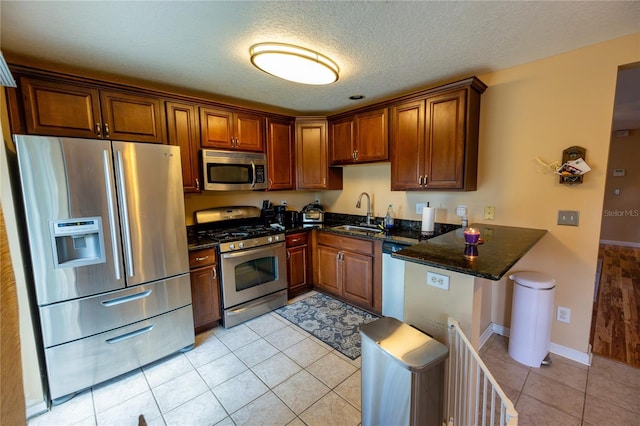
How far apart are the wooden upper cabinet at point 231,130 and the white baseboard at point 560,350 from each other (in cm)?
300

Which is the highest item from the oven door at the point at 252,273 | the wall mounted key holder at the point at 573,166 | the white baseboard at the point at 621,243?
the wall mounted key holder at the point at 573,166

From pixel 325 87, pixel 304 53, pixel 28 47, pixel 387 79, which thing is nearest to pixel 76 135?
pixel 28 47

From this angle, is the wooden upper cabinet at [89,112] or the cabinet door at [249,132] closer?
the wooden upper cabinet at [89,112]

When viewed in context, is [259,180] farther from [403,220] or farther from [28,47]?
[28,47]

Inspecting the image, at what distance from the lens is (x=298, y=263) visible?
3.36 m

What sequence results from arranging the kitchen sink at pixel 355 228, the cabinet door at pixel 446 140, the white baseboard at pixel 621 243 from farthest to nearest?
the white baseboard at pixel 621 243
the kitchen sink at pixel 355 228
the cabinet door at pixel 446 140

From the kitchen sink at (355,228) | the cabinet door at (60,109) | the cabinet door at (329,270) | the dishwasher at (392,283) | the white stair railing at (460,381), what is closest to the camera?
the white stair railing at (460,381)

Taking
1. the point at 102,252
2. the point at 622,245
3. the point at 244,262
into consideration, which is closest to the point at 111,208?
the point at 102,252

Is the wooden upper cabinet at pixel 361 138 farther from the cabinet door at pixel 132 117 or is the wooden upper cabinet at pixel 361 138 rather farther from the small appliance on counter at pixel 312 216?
the cabinet door at pixel 132 117

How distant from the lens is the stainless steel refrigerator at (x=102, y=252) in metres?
1.73

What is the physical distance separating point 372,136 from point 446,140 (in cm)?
82

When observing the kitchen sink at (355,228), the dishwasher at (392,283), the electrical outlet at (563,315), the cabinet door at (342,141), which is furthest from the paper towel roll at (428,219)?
the electrical outlet at (563,315)

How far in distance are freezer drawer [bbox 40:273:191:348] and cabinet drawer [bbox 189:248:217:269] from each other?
0.50 feet

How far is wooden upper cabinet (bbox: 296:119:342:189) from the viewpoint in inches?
136
